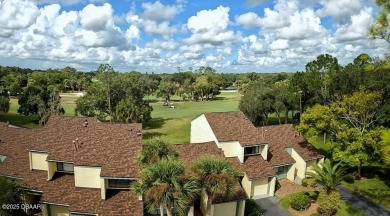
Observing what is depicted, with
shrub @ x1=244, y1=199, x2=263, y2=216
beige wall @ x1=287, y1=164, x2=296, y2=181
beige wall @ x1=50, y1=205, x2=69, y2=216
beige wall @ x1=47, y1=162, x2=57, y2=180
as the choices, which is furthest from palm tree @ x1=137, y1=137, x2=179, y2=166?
beige wall @ x1=287, y1=164, x2=296, y2=181

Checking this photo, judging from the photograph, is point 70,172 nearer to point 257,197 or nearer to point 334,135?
point 257,197

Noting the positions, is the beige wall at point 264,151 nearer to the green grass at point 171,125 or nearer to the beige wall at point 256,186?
the beige wall at point 256,186

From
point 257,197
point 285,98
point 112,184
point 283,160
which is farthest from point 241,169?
point 285,98

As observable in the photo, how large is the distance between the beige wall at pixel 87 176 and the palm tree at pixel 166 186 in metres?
8.43

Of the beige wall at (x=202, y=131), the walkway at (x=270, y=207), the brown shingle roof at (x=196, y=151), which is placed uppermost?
the beige wall at (x=202, y=131)

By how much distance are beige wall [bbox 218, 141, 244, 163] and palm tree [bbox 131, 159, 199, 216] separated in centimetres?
1605

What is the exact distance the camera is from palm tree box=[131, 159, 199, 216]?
22.7 m

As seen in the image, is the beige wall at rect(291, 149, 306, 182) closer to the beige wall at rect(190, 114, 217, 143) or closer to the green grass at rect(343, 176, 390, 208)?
the green grass at rect(343, 176, 390, 208)

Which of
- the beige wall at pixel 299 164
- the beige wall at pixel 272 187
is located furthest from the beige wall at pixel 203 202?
the beige wall at pixel 299 164

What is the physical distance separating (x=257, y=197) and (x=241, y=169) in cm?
430

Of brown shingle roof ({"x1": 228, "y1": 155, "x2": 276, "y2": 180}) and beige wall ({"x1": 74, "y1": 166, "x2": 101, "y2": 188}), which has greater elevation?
beige wall ({"x1": 74, "y1": 166, "x2": 101, "y2": 188})

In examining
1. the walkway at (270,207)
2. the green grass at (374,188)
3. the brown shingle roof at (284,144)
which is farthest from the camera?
the brown shingle roof at (284,144)

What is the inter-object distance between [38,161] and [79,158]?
652 centimetres

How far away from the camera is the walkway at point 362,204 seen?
34862mm
